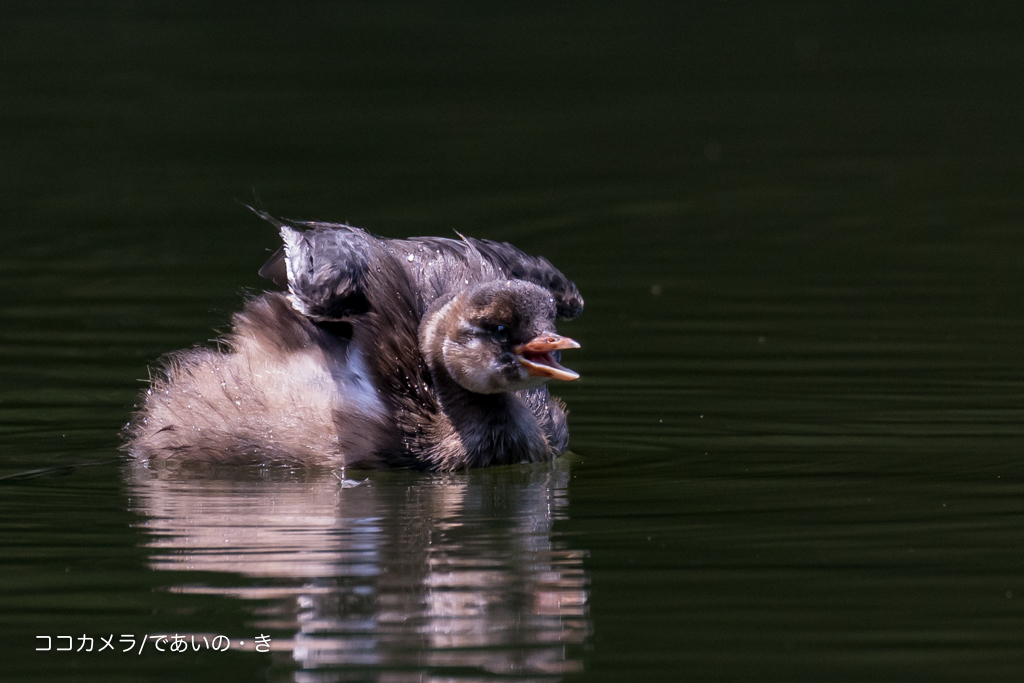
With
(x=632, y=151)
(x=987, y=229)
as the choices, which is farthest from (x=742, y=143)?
(x=987, y=229)

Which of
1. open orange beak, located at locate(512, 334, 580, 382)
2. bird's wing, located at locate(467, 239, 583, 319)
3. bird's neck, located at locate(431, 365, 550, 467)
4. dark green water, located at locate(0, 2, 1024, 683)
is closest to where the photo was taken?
dark green water, located at locate(0, 2, 1024, 683)

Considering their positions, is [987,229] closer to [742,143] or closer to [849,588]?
[742,143]

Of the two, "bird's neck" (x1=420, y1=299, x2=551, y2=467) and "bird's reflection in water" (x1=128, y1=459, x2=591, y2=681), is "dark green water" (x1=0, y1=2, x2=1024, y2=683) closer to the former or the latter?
"bird's reflection in water" (x1=128, y1=459, x2=591, y2=681)

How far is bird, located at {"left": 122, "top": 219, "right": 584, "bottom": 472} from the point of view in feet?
27.4

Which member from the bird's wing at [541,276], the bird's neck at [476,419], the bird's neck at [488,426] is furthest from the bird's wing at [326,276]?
the bird's wing at [541,276]

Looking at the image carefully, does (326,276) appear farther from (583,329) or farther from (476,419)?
(583,329)

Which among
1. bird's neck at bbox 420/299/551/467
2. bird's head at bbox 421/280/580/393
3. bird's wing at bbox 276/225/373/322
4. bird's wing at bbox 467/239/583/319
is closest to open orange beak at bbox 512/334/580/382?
bird's head at bbox 421/280/580/393

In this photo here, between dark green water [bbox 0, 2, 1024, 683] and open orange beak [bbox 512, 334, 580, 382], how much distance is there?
49 cm

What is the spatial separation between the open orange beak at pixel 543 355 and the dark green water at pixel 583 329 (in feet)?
1.60

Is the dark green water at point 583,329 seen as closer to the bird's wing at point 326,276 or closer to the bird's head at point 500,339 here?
the bird's head at point 500,339

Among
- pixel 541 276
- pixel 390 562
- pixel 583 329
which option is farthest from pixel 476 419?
pixel 583 329

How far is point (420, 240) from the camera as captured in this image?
943 cm

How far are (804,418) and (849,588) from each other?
3.17m

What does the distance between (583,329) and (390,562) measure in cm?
547
